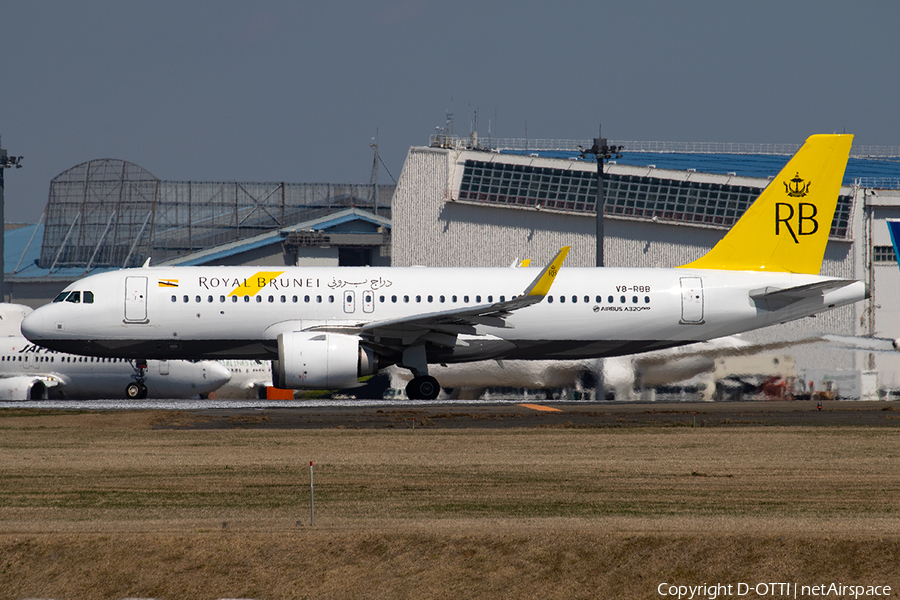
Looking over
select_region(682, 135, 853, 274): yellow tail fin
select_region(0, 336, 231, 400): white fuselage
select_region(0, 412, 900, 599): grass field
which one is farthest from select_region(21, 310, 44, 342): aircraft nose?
select_region(682, 135, 853, 274): yellow tail fin

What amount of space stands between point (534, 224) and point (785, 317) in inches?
1034

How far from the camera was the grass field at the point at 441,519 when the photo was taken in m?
9.64

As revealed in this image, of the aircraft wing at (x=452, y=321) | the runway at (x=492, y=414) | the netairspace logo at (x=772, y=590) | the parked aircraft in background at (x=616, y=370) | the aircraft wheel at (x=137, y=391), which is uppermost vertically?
the aircraft wing at (x=452, y=321)

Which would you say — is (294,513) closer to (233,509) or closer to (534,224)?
(233,509)

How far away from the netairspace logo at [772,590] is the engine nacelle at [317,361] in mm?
18019

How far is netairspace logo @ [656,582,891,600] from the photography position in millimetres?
9281

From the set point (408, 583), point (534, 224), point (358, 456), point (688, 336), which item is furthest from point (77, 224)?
point (408, 583)

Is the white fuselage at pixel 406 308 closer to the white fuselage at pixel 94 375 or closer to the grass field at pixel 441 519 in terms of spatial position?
the grass field at pixel 441 519

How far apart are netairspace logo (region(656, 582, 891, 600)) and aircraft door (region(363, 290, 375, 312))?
20033mm

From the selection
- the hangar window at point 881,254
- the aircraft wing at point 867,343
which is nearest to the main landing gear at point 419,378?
the aircraft wing at point 867,343

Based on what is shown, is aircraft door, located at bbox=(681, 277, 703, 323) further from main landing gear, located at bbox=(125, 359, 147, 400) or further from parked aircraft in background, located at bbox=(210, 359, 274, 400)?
parked aircraft in background, located at bbox=(210, 359, 274, 400)

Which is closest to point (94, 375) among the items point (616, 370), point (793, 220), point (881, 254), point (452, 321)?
point (452, 321)

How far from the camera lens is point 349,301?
28891 mm

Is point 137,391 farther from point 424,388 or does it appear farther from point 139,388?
point 424,388
